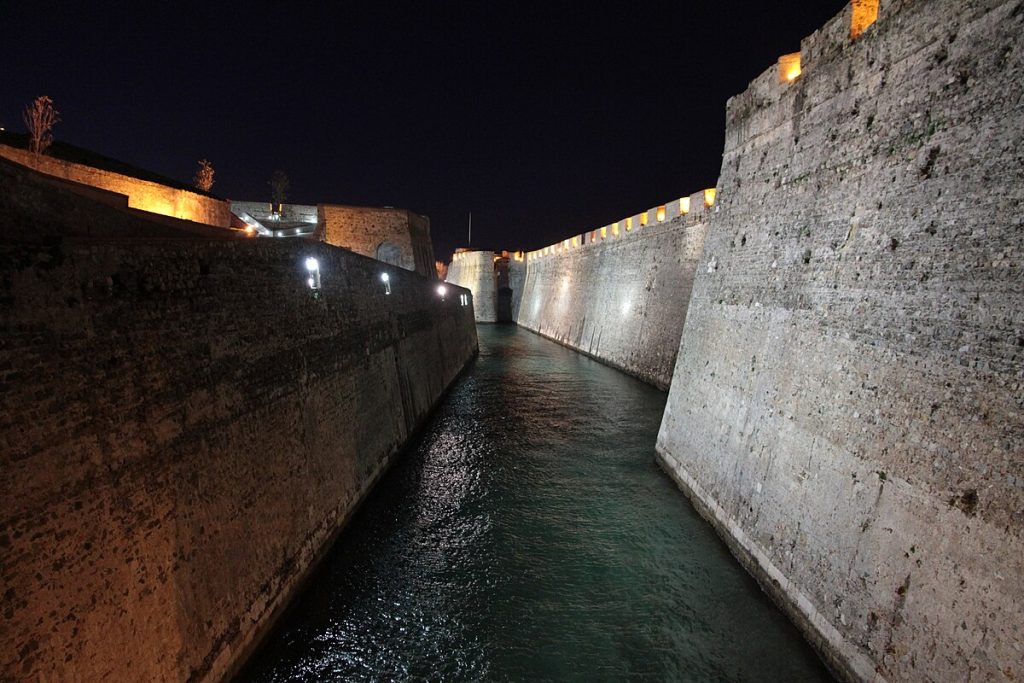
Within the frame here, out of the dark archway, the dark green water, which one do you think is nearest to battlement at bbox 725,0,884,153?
the dark green water

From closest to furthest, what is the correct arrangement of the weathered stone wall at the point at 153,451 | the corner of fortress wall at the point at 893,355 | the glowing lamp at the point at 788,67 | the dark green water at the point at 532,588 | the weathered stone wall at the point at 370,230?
1. the weathered stone wall at the point at 153,451
2. the corner of fortress wall at the point at 893,355
3. the dark green water at the point at 532,588
4. the glowing lamp at the point at 788,67
5. the weathered stone wall at the point at 370,230

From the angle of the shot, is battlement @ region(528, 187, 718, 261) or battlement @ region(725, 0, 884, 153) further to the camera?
battlement @ region(528, 187, 718, 261)

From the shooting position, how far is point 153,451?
4.43 meters

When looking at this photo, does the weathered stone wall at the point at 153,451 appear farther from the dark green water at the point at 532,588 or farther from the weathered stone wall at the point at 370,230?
the weathered stone wall at the point at 370,230

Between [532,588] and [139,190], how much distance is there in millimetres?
16463

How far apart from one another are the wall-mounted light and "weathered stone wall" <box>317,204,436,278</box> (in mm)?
15035

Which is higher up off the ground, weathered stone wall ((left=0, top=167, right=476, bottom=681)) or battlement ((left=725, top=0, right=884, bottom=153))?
battlement ((left=725, top=0, right=884, bottom=153))

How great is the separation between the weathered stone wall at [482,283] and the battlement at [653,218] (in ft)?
52.3

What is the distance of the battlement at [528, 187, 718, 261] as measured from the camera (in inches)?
694

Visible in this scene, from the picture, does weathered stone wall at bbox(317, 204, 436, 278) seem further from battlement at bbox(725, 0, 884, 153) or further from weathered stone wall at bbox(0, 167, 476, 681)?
battlement at bbox(725, 0, 884, 153)

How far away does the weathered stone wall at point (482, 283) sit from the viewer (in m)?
50.1

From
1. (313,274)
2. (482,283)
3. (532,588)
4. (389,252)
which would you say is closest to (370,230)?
(389,252)

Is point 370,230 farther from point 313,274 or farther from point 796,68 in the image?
point 796,68

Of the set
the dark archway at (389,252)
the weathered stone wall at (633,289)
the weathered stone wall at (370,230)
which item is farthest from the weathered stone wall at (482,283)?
the weathered stone wall at (370,230)
